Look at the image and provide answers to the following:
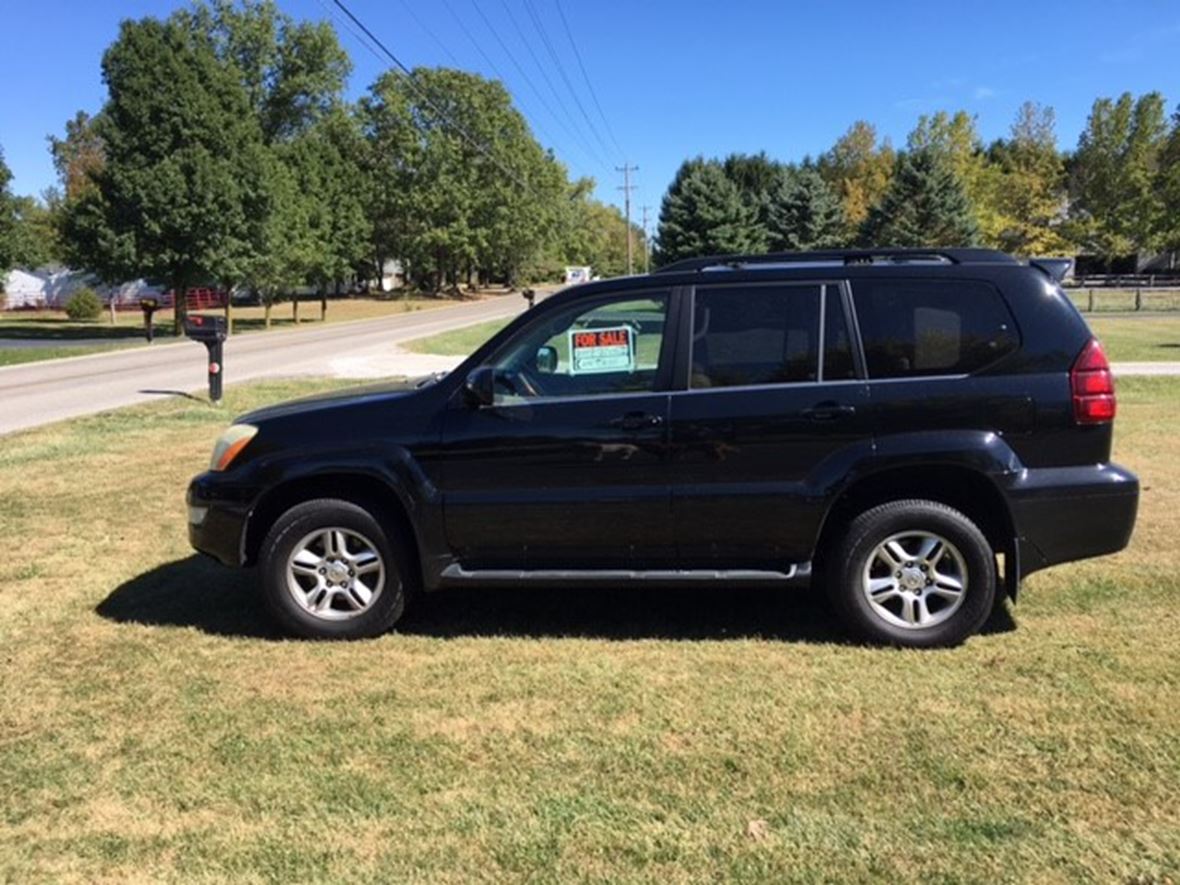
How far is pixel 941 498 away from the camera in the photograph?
463 centimetres

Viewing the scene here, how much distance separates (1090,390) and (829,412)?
1161 millimetres

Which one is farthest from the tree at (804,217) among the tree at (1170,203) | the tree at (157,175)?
the tree at (157,175)

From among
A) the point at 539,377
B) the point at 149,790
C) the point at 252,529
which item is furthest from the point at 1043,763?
the point at 252,529

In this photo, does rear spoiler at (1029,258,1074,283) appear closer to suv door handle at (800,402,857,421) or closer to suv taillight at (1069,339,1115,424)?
suv taillight at (1069,339,1115,424)

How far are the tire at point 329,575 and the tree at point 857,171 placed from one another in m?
58.4

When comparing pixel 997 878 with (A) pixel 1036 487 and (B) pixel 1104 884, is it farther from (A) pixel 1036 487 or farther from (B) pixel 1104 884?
(A) pixel 1036 487

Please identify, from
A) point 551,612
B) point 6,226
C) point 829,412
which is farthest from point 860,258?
point 6,226

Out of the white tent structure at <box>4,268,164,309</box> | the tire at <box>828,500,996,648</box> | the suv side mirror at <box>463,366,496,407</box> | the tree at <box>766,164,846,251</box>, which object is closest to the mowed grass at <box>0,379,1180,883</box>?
the tire at <box>828,500,996,648</box>

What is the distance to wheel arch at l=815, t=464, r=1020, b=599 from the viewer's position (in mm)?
4441

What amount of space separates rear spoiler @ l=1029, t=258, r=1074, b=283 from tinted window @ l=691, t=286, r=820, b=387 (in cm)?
109

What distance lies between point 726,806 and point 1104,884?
111cm

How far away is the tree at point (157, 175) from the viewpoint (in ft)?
106

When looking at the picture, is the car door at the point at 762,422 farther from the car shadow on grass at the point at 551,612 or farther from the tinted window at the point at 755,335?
the car shadow on grass at the point at 551,612

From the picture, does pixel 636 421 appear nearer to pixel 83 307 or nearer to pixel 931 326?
pixel 931 326
